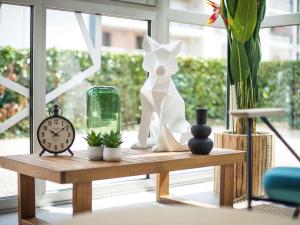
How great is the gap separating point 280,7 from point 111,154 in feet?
7.82

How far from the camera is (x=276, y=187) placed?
7.78ft

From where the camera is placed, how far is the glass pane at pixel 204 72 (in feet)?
19.5

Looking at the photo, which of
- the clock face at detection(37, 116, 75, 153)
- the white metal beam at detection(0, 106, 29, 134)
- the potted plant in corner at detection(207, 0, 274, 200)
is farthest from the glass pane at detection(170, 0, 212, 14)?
the clock face at detection(37, 116, 75, 153)

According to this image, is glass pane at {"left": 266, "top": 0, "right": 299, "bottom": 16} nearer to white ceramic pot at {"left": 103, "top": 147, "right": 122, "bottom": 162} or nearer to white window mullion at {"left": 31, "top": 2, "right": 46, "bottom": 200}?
white window mullion at {"left": 31, "top": 2, "right": 46, "bottom": 200}

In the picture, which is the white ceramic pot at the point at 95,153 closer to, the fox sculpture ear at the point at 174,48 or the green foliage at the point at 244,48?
the fox sculpture ear at the point at 174,48

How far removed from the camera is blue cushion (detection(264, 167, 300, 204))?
232cm

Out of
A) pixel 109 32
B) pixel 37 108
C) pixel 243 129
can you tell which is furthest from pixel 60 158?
pixel 109 32

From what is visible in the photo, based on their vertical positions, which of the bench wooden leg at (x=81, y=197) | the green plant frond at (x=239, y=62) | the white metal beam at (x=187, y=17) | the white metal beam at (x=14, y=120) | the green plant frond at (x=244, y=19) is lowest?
the bench wooden leg at (x=81, y=197)

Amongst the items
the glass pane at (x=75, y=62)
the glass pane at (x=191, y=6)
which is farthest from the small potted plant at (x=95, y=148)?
the glass pane at (x=191, y=6)

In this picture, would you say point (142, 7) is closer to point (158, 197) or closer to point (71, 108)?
point (71, 108)

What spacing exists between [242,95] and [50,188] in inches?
63.7

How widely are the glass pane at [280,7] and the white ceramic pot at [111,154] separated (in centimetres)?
230

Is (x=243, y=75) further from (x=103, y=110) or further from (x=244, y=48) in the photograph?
(x=103, y=110)

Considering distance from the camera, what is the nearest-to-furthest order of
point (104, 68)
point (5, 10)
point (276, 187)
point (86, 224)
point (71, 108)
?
point (86, 224)
point (276, 187)
point (5, 10)
point (71, 108)
point (104, 68)
